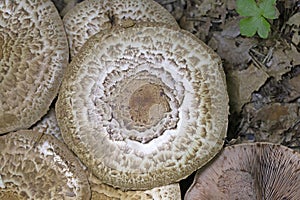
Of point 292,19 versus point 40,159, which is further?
point 292,19

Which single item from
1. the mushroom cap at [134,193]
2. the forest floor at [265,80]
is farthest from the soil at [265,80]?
the mushroom cap at [134,193]

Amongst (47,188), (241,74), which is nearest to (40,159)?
(47,188)

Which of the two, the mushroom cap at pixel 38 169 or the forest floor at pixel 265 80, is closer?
the mushroom cap at pixel 38 169

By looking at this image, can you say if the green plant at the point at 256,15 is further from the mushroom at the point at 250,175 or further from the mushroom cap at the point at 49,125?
the mushroom cap at the point at 49,125

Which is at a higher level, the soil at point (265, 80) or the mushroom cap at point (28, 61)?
the mushroom cap at point (28, 61)

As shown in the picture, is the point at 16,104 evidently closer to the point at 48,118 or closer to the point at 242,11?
the point at 48,118

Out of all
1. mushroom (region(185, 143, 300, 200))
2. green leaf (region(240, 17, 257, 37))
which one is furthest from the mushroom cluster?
green leaf (region(240, 17, 257, 37))
